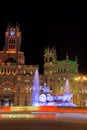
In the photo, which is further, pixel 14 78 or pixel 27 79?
pixel 27 79

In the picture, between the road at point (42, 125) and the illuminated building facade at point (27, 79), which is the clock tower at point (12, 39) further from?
the road at point (42, 125)

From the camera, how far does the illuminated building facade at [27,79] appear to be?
115m

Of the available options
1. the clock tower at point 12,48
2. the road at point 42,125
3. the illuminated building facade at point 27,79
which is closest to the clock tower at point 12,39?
the clock tower at point 12,48

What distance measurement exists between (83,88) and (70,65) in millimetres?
11242

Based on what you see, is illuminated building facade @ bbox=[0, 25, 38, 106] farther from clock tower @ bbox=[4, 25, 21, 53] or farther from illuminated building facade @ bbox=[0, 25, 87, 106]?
clock tower @ bbox=[4, 25, 21, 53]

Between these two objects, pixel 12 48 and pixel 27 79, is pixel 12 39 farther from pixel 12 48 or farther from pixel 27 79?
pixel 27 79

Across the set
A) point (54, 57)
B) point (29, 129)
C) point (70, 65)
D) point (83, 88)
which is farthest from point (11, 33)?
point (29, 129)

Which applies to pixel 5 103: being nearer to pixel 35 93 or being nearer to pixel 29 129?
pixel 35 93

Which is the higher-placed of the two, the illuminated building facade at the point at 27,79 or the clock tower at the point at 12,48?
the clock tower at the point at 12,48

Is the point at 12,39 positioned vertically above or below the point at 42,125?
above

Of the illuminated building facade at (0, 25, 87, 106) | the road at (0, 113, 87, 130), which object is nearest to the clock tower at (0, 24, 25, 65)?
the illuminated building facade at (0, 25, 87, 106)

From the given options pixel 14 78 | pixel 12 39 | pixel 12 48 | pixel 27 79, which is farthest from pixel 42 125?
pixel 12 39

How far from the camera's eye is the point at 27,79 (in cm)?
11762

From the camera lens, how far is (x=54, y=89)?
116 m
